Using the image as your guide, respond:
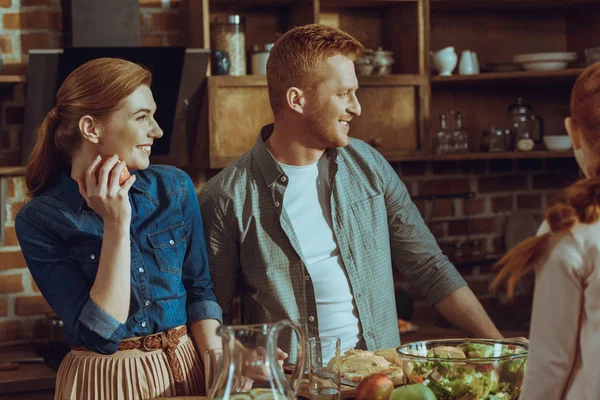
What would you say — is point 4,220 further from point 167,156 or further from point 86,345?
point 86,345

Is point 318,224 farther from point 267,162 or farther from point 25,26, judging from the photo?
point 25,26

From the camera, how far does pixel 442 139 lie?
3.54 meters


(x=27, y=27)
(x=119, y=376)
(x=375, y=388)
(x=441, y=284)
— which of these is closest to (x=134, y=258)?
(x=119, y=376)

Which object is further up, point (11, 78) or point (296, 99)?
point (11, 78)

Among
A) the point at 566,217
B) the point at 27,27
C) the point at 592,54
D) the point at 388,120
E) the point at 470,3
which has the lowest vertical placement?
the point at 566,217

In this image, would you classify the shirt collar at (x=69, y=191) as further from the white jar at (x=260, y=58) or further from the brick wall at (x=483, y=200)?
the brick wall at (x=483, y=200)

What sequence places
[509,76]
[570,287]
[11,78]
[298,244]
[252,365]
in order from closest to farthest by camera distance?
[570,287] < [252,365] < [298,244] < [11,78] < [509,76]

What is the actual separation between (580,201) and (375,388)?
1.83 ft

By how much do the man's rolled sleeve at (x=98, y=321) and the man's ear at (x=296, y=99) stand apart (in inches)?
31.8

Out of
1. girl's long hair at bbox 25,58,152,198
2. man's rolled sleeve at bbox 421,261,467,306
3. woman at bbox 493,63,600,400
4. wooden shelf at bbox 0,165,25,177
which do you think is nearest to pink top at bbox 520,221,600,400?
woman at bbox 493,63,600,400

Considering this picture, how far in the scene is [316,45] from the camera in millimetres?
2283

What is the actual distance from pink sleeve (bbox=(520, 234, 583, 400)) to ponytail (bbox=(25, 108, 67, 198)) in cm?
112

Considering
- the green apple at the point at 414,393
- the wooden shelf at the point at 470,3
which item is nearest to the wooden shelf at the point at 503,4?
the wooden shelf at the point at 470,3

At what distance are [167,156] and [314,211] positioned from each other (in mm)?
1112
